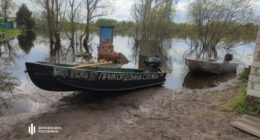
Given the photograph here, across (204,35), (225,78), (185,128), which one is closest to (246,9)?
(204,35)

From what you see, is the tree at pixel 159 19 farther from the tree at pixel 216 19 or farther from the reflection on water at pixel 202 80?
the reflection on water at pixel 202 80

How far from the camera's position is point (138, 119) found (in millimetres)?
4613

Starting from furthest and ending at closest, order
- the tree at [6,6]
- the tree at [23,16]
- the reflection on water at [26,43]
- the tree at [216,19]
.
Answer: the tree at [23,16]
the tree at [6,6]
the reflection on water at [26,43]
the tree at [216,19]

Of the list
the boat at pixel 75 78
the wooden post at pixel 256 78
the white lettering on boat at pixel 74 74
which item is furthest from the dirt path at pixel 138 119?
the white lettering on boat at pixel 74 74

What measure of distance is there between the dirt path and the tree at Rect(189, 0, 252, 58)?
1188cm

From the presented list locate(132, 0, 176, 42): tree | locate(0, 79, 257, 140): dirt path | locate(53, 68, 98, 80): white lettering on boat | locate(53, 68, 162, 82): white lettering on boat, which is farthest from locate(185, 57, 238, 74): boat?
locate(132, 0, 176, 42): tree

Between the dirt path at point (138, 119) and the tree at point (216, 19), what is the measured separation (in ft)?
39.0

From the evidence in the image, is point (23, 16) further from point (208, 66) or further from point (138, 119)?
point (138, 119)

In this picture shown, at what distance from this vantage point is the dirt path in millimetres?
3705

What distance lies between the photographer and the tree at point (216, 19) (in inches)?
568

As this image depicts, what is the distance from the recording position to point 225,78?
34.5 feet

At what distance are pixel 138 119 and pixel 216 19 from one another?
50.1 ft

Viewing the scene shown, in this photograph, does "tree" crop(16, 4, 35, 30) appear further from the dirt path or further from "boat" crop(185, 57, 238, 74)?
the dirt path

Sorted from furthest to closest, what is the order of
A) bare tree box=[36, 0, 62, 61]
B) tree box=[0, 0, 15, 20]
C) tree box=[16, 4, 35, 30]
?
tree box=[16, 4, 35, 30] < tree box=[0, 0, 15, 20] < bare tree box=[36, 0, 62, 61]
